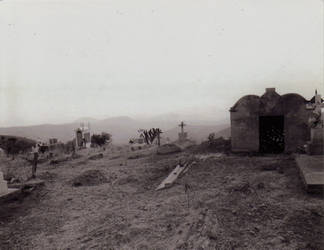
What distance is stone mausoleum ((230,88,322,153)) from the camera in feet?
42.3

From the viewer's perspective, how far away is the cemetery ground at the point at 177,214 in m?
4.73

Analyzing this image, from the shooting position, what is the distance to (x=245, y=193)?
6945 mm

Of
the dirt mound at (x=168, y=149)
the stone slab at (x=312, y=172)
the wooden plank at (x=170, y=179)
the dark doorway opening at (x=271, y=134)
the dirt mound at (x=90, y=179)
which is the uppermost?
the dark doorway opening at (x=271, y=134)

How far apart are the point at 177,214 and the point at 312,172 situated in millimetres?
3668

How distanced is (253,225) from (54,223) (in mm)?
4235

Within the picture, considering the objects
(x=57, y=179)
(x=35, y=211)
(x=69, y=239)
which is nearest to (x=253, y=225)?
(x=69, y=239)

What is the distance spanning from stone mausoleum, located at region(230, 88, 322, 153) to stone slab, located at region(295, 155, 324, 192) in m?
3.68

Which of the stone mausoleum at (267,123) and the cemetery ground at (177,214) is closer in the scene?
the cemetery ground at (177,214)

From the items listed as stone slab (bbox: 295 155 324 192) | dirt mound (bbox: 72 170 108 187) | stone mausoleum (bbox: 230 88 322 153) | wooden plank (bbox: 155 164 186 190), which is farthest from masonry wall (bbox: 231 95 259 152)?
dirt mound (bbox: 72 170 108 187)

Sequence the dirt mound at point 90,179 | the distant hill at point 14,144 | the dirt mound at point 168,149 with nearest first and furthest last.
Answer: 1. the dirt mound at point 90,179
2. the dirt mound at point 168,149
3. the distant hill at point 14,144

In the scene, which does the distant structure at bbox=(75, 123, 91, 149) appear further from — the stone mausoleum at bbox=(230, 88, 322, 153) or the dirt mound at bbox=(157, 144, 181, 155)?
the stone mausoleum at bbox=(230, 88, 322, 153)

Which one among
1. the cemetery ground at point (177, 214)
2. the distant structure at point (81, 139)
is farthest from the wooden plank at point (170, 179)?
the distant structure at point (81, 139)

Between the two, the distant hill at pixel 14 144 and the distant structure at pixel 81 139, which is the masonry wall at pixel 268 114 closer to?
the distant structure at pixel 81 139

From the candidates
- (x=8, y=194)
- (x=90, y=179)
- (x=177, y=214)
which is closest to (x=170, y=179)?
(x=90, y=179)
